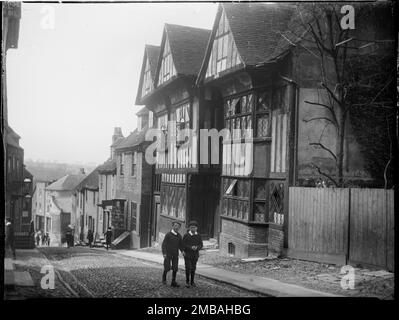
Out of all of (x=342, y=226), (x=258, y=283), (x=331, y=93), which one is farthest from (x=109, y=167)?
(x=342, y=226)

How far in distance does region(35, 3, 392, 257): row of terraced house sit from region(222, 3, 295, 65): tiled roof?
0.04 metres

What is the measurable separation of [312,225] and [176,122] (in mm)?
8791

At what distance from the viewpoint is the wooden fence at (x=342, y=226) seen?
981 cm

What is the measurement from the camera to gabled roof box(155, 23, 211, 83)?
17.1 meters

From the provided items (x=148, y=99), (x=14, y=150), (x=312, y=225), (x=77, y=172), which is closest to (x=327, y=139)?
(x=312, y=225)

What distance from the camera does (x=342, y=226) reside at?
10742 millimetres

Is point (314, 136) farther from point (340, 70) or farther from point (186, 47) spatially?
point (186, 47)

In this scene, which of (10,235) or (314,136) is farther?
(314,136)

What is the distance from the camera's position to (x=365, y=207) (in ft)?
33.6

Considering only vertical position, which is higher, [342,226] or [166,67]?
[166,67]

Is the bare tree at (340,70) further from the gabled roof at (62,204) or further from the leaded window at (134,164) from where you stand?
the gabled roof at (62,204)

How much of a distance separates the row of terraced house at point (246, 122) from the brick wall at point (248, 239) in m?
0.03

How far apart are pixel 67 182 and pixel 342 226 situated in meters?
32.7
